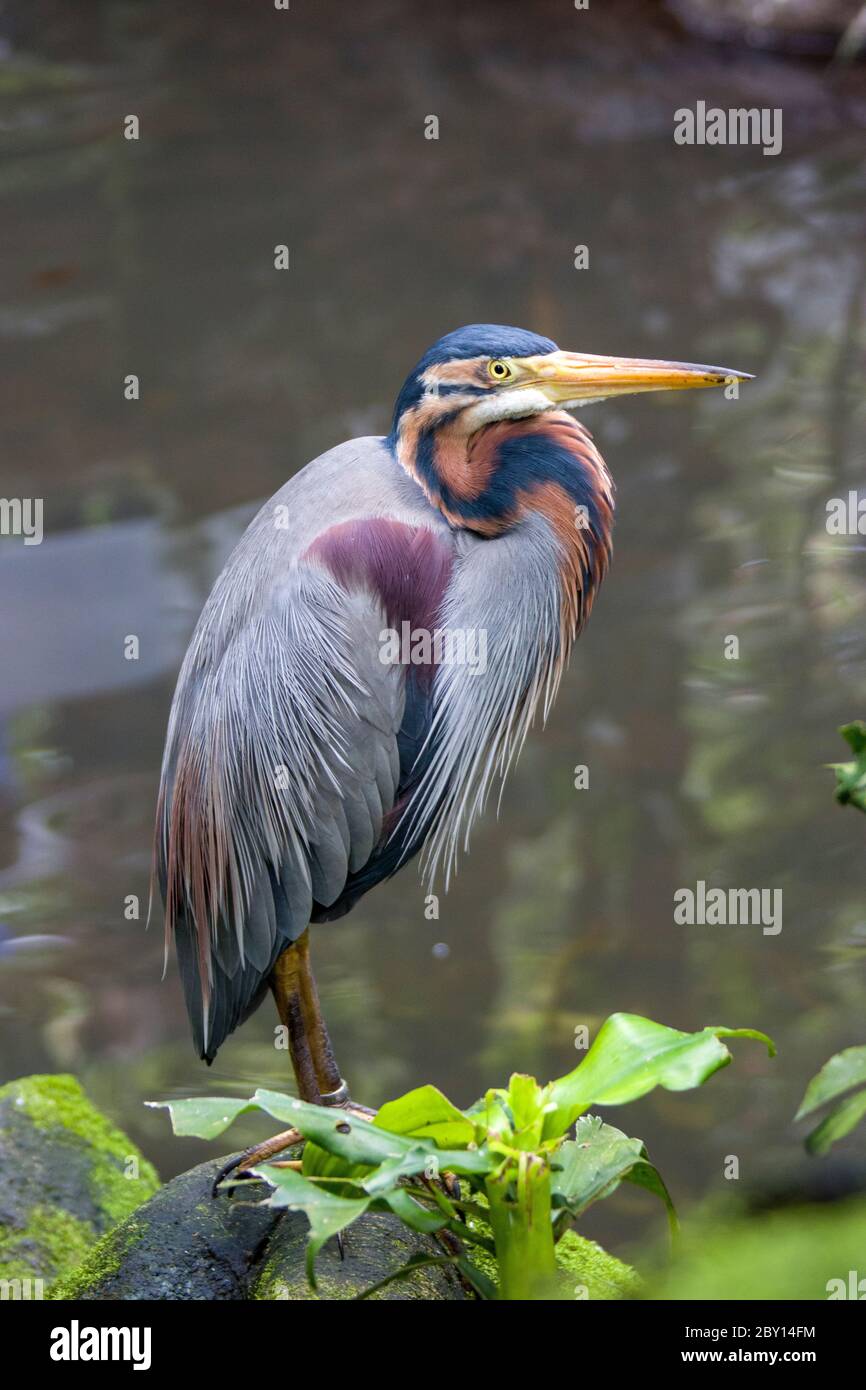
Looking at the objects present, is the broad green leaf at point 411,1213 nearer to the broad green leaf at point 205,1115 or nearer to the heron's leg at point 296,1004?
the broad green leaf at point 205,1115

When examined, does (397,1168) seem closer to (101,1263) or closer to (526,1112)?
(526,1112)

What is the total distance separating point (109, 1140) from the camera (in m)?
4.14

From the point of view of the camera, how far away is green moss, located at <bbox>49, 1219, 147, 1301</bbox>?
10.8 feet

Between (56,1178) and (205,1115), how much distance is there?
1.45 metres

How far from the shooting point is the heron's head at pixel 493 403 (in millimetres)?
3396

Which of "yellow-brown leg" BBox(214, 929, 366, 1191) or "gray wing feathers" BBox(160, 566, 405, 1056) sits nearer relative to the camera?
"gray wing feathers" BBox(160, 566, 405, 1056)

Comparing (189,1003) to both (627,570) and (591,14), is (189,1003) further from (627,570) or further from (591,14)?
(591,14)

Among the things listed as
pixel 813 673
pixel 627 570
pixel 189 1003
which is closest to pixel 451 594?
pixel 189 1003

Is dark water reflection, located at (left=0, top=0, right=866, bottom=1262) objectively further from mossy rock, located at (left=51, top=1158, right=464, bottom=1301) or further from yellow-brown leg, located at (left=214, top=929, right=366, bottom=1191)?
mossy rock, located at (left=51, top=1158, right=464, bottom=1301)

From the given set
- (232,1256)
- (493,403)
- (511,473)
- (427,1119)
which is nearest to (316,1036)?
(232,1256)

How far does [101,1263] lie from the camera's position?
3.35 meters

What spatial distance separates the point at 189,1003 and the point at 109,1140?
2.06 ft

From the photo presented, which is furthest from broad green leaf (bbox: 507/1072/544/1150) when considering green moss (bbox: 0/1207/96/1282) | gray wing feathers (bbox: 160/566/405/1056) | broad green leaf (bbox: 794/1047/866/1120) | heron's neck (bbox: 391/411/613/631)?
green moss (bbox: 0/1207/96/1282)

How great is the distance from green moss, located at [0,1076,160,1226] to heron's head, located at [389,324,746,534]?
1831 millimetres
